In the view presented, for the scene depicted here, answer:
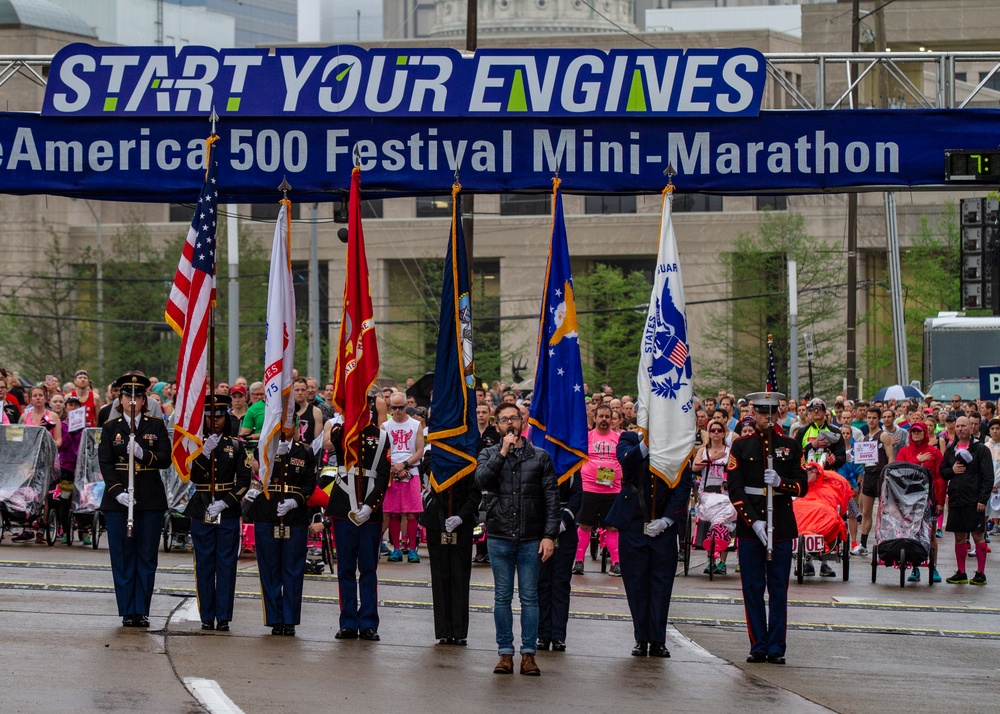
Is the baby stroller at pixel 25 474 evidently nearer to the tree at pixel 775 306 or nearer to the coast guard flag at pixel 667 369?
the coast guard flag at pixel 667 369

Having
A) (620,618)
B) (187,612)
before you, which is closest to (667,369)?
(620,618)

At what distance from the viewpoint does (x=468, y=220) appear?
27016mm

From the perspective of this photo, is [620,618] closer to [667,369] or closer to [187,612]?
[667,369]

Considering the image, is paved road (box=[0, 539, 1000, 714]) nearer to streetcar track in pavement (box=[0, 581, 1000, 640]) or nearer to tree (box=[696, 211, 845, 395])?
streetcar track in pavement (box=[0, 581, 1000, 640])

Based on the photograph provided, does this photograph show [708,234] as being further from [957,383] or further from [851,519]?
[851,519]

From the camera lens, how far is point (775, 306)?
2376 inches

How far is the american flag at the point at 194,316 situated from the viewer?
13.3 m

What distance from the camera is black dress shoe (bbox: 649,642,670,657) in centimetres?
1298

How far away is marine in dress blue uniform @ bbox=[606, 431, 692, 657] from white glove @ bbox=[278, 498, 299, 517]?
2.75 m

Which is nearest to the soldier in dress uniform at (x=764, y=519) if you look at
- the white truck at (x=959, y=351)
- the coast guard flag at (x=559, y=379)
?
the coast guard flag at (x=559, y=379)

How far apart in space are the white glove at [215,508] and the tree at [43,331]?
48.2 metres

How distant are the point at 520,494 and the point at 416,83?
444 cm

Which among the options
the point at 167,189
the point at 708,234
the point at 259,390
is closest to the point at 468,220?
the point at 259,390

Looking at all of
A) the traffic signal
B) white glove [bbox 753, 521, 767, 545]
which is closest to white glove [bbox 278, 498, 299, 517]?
white glove [bbox 753, 521, 767, 545]
